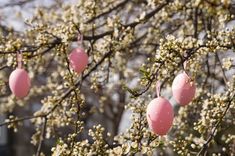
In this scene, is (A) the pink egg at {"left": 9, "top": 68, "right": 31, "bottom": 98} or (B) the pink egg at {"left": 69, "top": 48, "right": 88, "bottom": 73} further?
(B) the pink egg at {"left": 69, "top": 48, "right": 88, "bottom": 73}

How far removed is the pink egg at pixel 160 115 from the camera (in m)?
2.92

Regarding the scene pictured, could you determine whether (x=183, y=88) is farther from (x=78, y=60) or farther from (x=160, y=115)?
(x=78, y=60)

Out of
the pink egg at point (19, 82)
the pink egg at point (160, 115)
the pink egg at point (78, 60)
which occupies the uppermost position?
the pink egg at point (78, 60)

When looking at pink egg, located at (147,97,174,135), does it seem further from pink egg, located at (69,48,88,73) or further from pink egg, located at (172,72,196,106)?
pink egg, located at (69,48,88,73)

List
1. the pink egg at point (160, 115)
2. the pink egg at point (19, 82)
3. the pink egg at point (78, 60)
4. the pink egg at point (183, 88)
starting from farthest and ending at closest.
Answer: the pink egg at point (78, 60)
the pink egg at point (19, 82)
the pink egg at point (183, 88)
the pink egg at point (160, 115)

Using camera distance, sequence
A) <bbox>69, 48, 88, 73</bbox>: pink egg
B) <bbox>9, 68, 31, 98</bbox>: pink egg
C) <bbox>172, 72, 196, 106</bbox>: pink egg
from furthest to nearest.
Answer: <bbox>69, 48, 88, 73</bbox>: pink egg → <bbox>9, 68, 31, 98</bbox>: pink egg → <bbox>172, 72, 196, 106</bbox>: pink egg

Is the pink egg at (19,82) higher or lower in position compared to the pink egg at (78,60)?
lower

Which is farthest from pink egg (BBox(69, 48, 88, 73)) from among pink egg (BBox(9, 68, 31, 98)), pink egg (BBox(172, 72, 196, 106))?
pink egg (BBox(172, 72, 196, 106))

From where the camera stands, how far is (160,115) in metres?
2.92

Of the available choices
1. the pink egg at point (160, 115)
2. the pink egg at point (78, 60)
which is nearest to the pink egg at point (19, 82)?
the pink egg at point (78, 60)

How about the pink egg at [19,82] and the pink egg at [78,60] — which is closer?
the pink egg at [19,82]

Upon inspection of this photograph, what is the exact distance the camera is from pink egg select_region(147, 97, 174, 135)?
9.59 feet

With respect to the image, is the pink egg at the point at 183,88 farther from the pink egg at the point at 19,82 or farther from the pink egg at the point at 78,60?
the pink egg at the point at 19,82

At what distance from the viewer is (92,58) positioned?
16.3 ft
